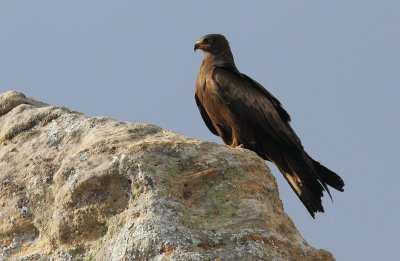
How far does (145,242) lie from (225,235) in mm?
569

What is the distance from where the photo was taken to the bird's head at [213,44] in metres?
10.7

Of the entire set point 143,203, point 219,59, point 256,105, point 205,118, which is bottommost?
point 143,203

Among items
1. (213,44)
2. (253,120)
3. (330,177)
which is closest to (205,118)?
(253,120)

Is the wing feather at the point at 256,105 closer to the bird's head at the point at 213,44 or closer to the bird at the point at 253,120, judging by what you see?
the bird at the point at 253,120

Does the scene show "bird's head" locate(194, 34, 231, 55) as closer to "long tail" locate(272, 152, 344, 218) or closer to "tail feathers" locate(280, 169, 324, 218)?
"long tail" locate(272, 152, 344, 218)

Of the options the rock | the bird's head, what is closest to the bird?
the bird's head

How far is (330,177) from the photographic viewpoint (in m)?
8.12

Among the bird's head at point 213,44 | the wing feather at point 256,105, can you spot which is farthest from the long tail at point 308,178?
the bird's head at point 213,44

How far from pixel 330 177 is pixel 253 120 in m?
1.61

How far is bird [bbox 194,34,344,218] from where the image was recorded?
28.4 feet

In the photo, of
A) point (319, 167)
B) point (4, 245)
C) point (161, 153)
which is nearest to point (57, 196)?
point (4, 245)

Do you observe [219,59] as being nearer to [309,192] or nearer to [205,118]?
[205,118]

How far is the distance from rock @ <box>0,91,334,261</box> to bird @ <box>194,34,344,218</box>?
→ 3.32 m

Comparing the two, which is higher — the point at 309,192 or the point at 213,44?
the point at 213,44
